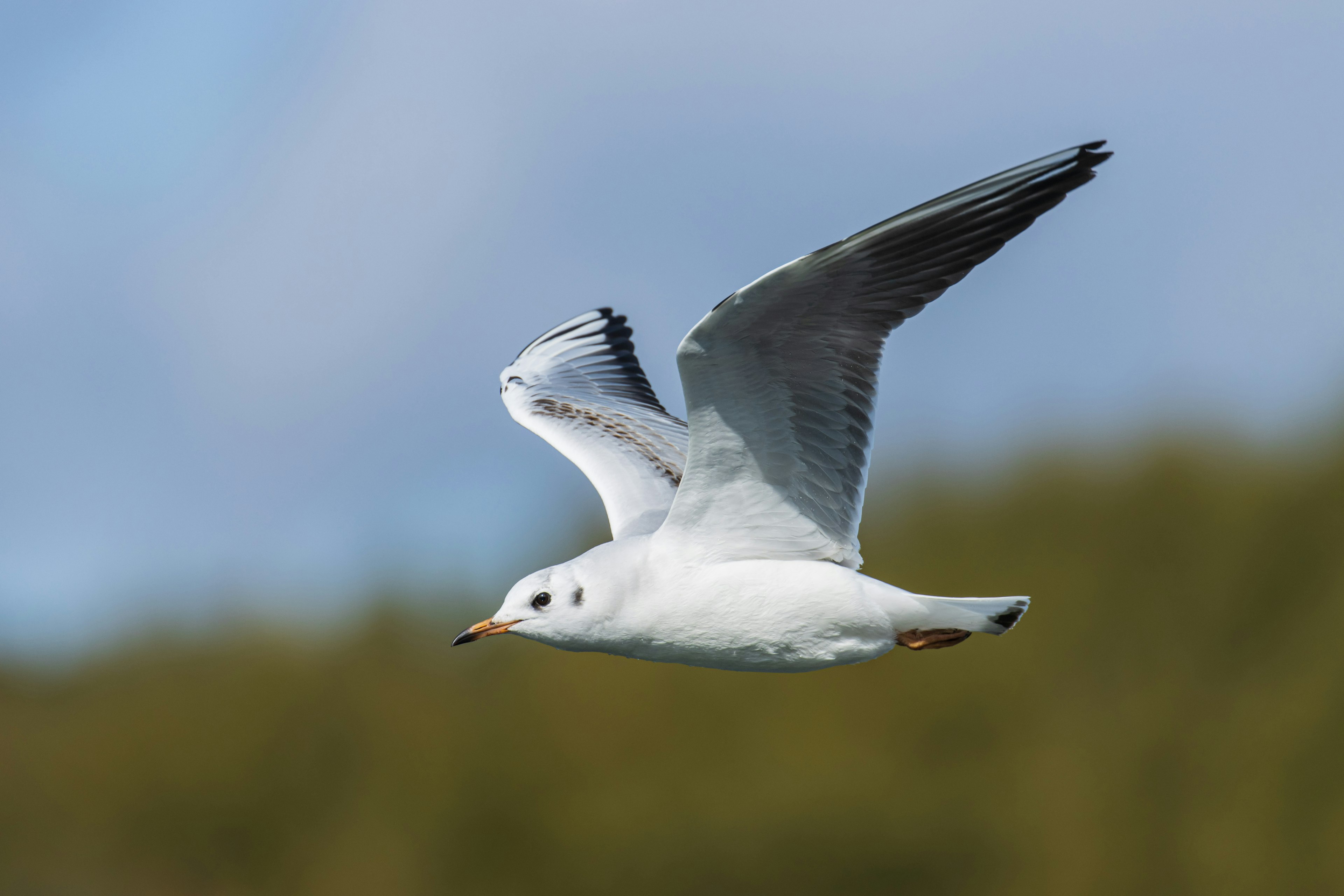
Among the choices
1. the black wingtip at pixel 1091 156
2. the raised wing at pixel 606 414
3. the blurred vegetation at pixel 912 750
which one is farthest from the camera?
the blurred vegetation at pixel 912 750

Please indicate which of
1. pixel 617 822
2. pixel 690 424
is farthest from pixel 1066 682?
pixel 690 424

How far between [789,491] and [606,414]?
216 centimetres

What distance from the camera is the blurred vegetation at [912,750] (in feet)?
47.2

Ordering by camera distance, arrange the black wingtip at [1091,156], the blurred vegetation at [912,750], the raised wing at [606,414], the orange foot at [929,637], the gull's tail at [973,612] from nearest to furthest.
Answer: the black wingtip at [1091,156] < the gull's tail at [973,612] < the orange foot at [929,637] < the raised wing at [606,414] < the blurred vegetation at [912,750]

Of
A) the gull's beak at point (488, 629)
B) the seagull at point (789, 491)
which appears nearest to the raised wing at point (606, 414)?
the seagull at point (789, 491)

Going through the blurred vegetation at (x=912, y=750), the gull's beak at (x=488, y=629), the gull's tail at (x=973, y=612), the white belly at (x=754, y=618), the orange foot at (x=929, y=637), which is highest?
the gull's beak at (x=488, y=629)

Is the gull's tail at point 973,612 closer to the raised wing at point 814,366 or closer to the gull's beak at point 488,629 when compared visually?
the raised wing at point 814,366

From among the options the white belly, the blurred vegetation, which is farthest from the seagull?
the blurred vegetation

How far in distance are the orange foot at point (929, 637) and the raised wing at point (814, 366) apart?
0.35m

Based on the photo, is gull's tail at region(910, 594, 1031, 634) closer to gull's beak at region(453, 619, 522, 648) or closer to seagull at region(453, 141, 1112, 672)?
seagull at region(453, 141, 1112, 672)

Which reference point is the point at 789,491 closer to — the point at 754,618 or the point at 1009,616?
the point at 754,618

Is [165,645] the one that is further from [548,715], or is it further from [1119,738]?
[1119,738]

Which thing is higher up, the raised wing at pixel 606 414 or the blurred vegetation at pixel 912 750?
the raised wing at pixel 606 414

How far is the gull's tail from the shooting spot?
4.51 metres
